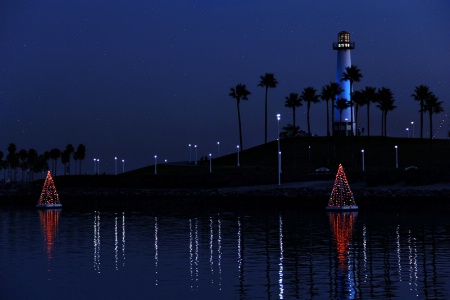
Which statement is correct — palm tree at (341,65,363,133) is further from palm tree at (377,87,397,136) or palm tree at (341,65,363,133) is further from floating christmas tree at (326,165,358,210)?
floating christmas tree at (326,165,358,210)

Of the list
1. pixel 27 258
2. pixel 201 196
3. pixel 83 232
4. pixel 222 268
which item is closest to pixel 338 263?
pixel 222 268

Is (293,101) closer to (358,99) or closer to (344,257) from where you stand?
(358,99)

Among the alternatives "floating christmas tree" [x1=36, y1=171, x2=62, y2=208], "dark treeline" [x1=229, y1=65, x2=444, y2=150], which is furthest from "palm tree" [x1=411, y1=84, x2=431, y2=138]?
"floating christmas tree" [x1=36, y1=171, x2=62, y2=208]

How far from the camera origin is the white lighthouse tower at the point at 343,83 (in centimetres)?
17482

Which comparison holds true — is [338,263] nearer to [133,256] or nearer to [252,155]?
[133,256]

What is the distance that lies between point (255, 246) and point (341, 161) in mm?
110462

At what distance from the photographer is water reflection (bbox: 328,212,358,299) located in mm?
30141

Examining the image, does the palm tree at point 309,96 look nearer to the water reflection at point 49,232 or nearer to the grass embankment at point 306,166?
the grass embankment at point 306,166

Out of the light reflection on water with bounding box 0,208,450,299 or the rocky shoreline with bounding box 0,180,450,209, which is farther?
the rocky shoreline with bounding box 0,180,450,209

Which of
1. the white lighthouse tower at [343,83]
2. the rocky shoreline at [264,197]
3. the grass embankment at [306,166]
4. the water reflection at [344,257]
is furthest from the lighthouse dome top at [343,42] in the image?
the water reflection at [344,257]

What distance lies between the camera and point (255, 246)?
4719 centimetres

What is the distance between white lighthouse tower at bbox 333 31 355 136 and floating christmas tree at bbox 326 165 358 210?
8248 centimetres

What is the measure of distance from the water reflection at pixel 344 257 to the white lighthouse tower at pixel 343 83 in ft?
343

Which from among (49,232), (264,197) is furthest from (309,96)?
(49,232)
